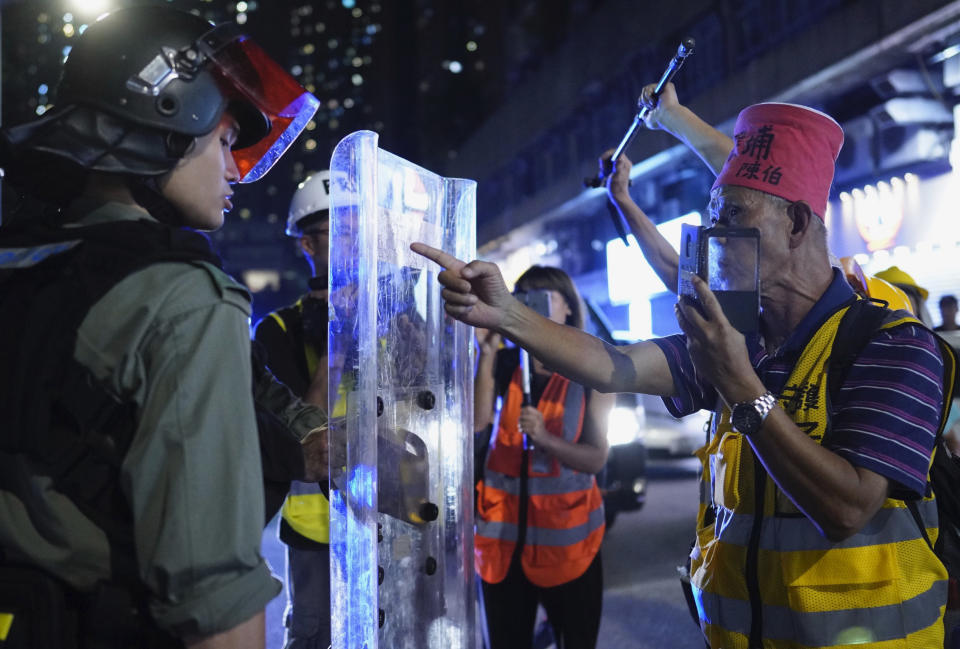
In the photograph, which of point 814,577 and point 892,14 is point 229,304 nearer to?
point 814,577

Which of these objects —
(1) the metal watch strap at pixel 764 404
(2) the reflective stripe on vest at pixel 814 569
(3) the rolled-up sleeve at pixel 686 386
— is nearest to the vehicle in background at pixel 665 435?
(3) the rolled-up sleeve at pixel 686 386

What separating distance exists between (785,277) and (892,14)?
29.4ft

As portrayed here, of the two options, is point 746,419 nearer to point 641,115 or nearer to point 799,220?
point 799,220

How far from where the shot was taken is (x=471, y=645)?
6.33ft

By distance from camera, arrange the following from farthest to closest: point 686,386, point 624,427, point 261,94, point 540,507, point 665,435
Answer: point 665,435 < point 624,427 < point 540,507 < point 686,386 < point 261,94

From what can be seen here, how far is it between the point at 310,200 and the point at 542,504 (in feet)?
5.57

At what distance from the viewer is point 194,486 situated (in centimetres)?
113

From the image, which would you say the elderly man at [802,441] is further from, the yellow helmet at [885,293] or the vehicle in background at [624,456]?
the vehicle in background at [624,456]

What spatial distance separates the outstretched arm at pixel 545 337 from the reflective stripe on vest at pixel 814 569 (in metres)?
0.39

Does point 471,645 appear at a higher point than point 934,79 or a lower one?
lower

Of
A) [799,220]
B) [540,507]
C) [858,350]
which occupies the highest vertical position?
[799,220]

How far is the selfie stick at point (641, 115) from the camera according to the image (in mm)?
2168

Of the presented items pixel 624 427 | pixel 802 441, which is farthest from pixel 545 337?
pixel 624 427

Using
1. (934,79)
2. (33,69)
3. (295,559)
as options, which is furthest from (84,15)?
(934,79)
